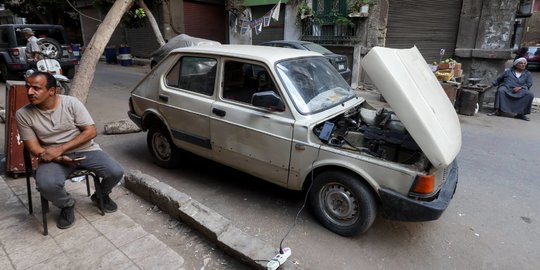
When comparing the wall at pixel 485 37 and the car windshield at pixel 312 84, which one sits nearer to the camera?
the car windshield at pixel 312 84

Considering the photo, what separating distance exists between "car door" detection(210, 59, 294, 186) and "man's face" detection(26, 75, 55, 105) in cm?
156

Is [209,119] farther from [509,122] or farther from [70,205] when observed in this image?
[509,122]

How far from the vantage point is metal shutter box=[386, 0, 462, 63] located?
10141 millimetres

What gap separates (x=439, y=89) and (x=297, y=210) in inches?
76.3

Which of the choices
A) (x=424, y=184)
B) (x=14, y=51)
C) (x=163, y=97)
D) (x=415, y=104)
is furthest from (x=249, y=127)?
(x=14, y=51)

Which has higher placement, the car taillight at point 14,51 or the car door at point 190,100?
the car taillight at point 14,51

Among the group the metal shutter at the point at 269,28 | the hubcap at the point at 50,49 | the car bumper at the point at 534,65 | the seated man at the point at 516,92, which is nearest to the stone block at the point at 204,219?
the seated man at the point at 516,92

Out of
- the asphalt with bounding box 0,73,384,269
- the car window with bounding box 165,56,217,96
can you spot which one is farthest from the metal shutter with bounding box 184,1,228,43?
the asphalt with bounding box 0,73,384,269

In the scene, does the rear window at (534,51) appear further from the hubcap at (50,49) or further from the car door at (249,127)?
the hubcap at (50,49)

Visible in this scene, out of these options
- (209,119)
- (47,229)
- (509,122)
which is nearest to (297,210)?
(209,119)

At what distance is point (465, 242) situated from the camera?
3.12 m

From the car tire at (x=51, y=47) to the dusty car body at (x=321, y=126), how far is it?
292 inches

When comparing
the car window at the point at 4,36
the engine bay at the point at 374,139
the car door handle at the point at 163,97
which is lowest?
the engine bay at the point at 374,139

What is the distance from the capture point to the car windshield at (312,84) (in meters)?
3.29
